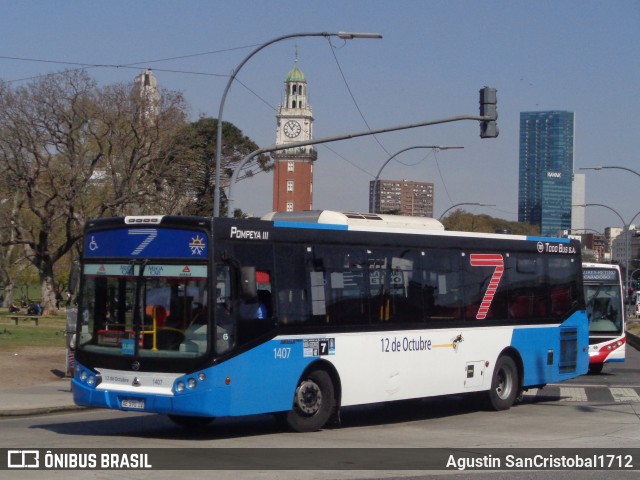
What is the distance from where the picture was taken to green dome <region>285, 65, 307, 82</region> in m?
163

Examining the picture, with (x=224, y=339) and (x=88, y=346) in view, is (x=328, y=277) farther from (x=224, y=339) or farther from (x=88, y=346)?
(x=88, y=346)

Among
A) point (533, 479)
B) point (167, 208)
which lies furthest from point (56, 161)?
point (533, 479)

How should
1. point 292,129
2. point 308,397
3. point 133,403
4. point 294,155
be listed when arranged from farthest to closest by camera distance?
point 292,129, point 294,155, point 308,397, point 133,403

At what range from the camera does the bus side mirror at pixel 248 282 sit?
43.3 feet

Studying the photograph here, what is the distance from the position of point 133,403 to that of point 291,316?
2.46 meters

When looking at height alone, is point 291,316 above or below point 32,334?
above

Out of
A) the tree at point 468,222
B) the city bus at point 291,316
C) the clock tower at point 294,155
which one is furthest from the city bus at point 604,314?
the clock tower at point 294,155

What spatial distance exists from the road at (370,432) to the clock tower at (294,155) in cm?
13102

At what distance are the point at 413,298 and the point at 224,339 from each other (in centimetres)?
421

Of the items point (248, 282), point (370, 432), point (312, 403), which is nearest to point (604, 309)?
point (370, 432)

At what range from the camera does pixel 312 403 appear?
1442cm

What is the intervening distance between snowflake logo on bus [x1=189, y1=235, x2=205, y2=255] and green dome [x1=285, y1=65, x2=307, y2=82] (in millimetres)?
151776

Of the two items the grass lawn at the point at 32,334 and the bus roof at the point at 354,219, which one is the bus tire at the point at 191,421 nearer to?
the bus roof at the point at 354,219

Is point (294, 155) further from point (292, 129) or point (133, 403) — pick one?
point (133, 403)
